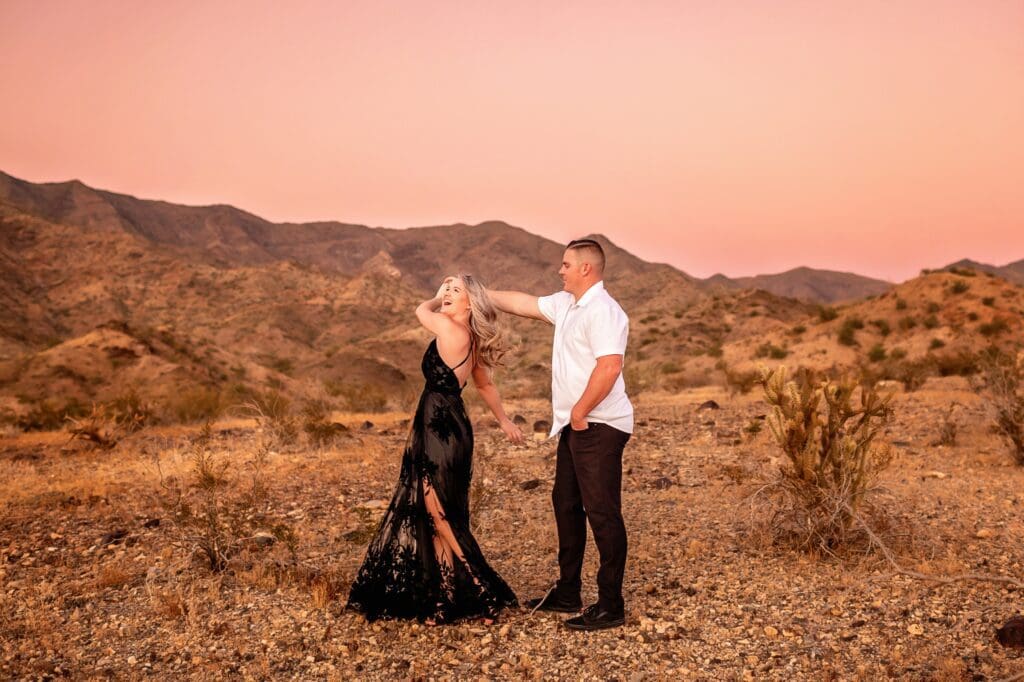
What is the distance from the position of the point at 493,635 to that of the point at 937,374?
1731 cm

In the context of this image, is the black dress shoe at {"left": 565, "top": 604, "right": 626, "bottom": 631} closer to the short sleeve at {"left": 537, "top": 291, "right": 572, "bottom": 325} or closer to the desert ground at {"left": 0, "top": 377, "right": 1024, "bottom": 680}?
the desert ground at {"left": 0, "top": 377, "right": 1024, "bottom": 680}

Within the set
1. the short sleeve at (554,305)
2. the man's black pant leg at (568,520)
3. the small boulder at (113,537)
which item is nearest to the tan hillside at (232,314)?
the short sleeve at (554,305)

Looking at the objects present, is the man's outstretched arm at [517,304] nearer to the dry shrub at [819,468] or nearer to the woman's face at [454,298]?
the woman's face at [454,298]

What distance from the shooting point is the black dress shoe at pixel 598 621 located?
164 inches

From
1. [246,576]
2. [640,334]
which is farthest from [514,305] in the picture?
[640,334]

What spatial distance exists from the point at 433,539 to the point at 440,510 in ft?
0.64

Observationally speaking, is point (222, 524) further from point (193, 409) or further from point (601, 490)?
point (193, 409)

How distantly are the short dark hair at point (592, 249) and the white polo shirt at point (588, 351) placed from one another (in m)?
0.12

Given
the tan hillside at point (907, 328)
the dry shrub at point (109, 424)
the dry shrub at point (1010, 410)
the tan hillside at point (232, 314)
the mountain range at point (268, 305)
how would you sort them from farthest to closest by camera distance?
the tan hillside at point (907, 328), the mountain range at point (268, 305), the tan hillside at point (232, 314), the dry shrub at point (109, 424), the dry shrub at point (1010, 410)

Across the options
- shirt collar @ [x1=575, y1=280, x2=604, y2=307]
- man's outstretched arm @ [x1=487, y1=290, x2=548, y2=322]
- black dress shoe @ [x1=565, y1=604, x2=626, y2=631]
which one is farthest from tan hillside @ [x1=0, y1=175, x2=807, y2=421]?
black dress shoe @ [x1=565, y1=604, x2=626, y2=631]

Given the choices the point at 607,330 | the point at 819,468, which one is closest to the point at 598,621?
the point at 607,330

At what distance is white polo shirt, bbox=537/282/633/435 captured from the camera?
12.8ft

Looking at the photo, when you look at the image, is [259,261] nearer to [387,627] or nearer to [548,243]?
[548,243]

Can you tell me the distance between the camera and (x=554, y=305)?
4.42 metres
